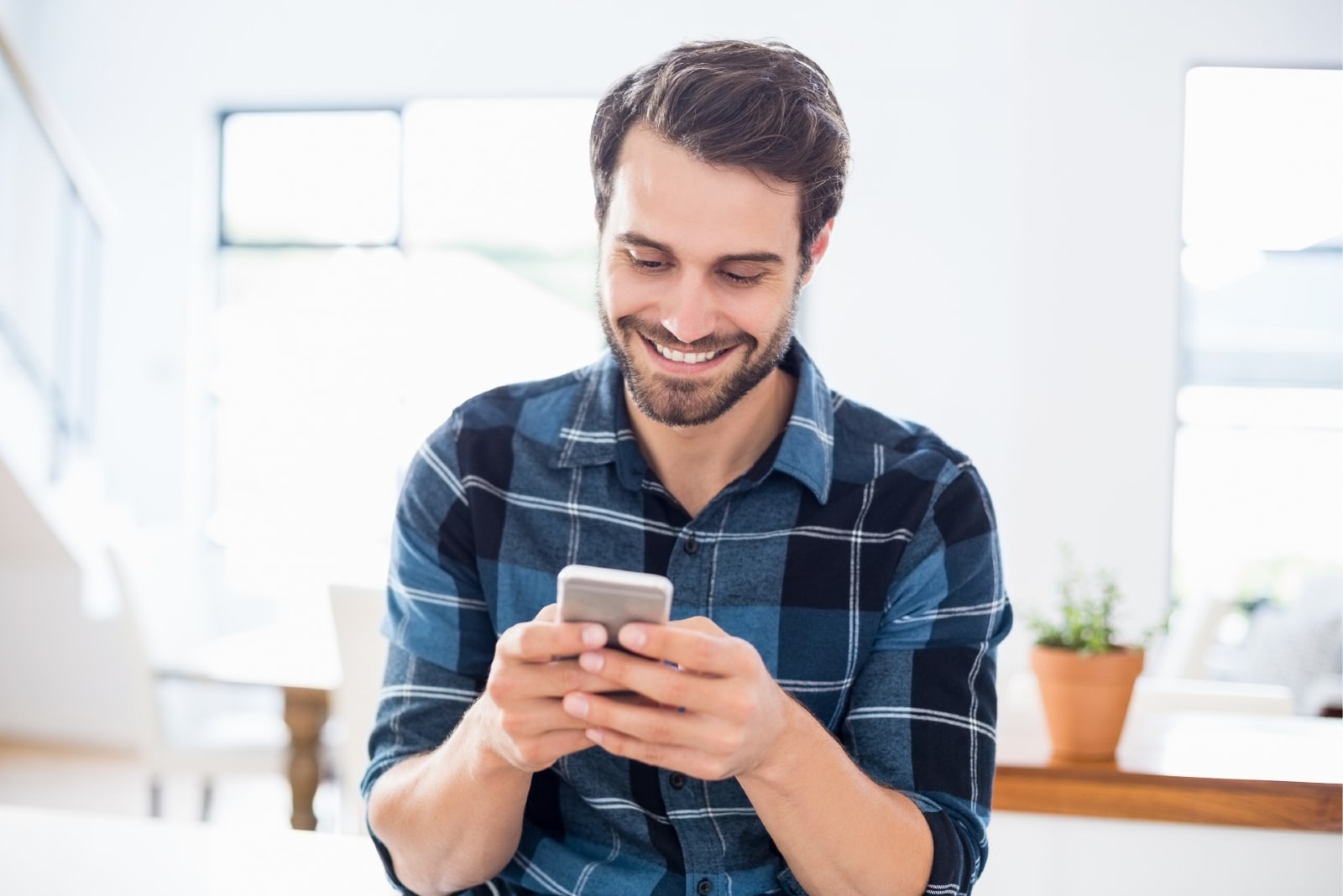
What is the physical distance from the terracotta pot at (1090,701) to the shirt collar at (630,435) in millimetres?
593

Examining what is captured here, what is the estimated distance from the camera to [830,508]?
1211mm

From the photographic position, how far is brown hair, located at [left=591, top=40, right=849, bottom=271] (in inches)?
45.5

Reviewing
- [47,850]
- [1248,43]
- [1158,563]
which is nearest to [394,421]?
[1158,563]

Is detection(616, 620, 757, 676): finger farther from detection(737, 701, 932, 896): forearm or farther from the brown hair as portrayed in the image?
the brown hair

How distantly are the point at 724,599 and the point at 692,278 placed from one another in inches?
11.9

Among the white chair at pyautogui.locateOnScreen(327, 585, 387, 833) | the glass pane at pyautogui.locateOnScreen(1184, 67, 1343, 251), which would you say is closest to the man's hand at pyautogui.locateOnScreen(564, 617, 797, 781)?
the white chair at pyautogui.locateOnScreen(327, 585, 387, 833)

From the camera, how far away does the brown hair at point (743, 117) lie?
1155mm

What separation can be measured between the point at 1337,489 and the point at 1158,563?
0.87 metres

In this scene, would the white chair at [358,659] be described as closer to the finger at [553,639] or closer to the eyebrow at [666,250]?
the eyebrow at [666,250]

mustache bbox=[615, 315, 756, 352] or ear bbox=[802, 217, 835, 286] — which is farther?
ear bbox=[802, 217, 835, 286]

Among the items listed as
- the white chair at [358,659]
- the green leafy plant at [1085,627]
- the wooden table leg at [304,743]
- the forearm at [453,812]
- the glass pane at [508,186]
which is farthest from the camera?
the glass pane at [508,186]

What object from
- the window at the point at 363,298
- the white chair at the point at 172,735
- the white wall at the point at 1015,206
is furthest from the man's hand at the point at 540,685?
the window at the point at 363,298

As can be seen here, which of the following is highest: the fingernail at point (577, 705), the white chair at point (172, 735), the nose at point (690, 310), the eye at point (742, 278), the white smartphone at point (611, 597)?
the eye at point (742, 278)

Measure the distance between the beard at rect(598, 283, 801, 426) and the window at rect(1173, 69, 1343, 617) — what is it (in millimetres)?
4115
